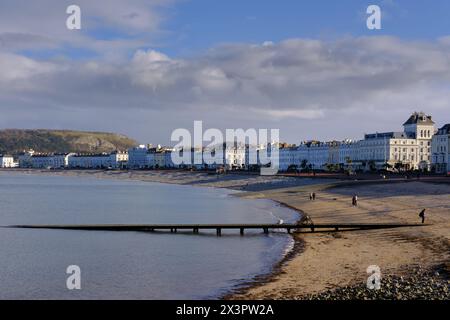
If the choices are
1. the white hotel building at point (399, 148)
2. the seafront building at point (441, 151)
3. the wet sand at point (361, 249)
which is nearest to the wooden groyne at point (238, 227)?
the wet sand at point (361, 249)

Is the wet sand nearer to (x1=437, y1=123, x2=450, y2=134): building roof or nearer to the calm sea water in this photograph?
the calm sea water

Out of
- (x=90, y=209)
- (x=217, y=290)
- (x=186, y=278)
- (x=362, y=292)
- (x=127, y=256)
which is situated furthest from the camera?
(x=90, y=209)

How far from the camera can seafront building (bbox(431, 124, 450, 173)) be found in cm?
10856

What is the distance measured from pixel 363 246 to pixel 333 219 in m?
12.3

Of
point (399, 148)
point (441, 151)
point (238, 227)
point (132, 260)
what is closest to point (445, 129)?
point (441, 151)

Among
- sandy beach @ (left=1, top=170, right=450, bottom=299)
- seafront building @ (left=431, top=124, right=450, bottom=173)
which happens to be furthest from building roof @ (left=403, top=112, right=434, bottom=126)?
sandy beach @ (left=1, top=170, right=450, bottom=299)

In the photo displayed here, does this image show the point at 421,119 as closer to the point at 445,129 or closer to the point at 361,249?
the point at 445,129

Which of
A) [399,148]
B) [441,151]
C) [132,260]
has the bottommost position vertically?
[132,260]

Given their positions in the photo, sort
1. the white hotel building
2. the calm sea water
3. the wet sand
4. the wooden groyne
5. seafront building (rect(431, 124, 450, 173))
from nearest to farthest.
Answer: the wet sand
the calm sea water
the wooden groyne
seafront building (rect(431, 124, 450, 173))
the white hotel building

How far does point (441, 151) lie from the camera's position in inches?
4446

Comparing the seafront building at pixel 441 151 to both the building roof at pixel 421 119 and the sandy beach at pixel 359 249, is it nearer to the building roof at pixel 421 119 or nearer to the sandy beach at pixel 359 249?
the building roof at pixel 421 119
